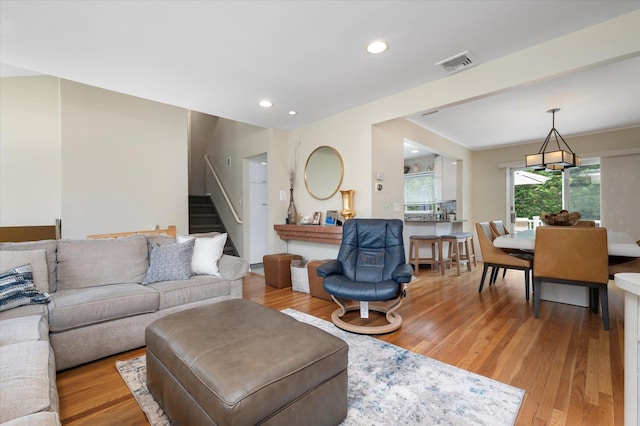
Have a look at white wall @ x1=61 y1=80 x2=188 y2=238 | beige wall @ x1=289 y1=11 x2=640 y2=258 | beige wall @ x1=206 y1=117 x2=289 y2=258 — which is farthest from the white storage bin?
white wall @ x1=61 y1=80 x2=188 y2=238

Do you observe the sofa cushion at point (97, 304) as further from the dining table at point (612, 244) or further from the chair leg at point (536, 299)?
the dining table at point (612, 244)

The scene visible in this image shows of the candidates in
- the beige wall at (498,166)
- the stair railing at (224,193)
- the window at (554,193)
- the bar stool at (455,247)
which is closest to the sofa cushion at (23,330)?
the stair railing at (224,193)

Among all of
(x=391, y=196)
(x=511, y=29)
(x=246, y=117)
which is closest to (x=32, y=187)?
(x=246, y=117)

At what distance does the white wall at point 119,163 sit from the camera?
3797 millimetres

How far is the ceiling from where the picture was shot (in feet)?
6.19

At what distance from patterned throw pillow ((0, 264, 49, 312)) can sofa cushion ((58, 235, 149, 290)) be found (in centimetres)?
28

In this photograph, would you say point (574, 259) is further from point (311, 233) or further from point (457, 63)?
point (311, 233)

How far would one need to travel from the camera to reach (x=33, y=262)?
→ 2.10m

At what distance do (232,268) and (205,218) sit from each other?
→ 12.2 feet

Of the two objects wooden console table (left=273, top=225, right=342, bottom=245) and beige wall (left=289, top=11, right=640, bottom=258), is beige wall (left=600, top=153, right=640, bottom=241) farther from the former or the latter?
wooden console table (left=273, top=225, right=342, bottom=245)

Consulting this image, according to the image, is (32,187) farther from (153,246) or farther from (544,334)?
(544,334)

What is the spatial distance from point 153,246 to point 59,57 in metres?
1.79

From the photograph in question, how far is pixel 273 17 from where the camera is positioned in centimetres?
197

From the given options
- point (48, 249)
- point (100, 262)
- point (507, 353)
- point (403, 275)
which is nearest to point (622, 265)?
point (507, 353)
